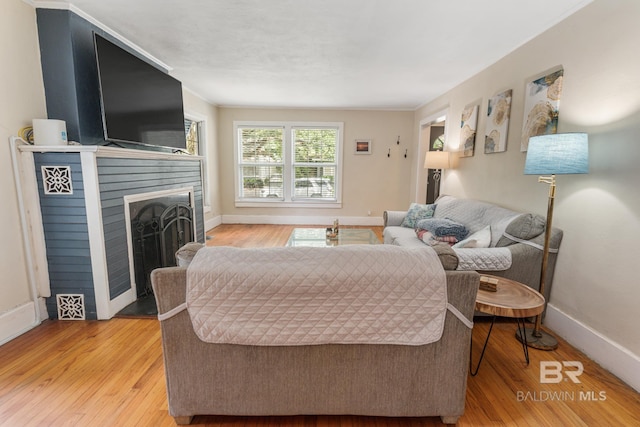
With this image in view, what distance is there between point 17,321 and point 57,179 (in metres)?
1.04

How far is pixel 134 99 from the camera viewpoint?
8.71ft

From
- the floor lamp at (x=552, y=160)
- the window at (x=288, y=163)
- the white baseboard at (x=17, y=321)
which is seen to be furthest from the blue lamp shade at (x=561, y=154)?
the window at (x=288, y=163)

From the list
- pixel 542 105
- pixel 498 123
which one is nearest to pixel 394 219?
pixel 498 123

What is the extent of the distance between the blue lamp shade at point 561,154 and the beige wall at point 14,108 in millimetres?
3524

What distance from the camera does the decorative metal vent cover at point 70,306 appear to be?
224 cm

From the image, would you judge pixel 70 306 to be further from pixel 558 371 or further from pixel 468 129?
pixel 468 129

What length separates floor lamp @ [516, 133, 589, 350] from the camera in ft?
5.70

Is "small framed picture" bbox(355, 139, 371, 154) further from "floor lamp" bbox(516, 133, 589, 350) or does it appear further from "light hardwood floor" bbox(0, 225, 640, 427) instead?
"light hardwood floor" bbox(0, 225, 640, 427)

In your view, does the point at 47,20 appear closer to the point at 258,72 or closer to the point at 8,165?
the point at 8,165

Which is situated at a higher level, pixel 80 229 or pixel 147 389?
pixel 80 229

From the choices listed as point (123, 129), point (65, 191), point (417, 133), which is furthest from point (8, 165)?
point (417, 133)

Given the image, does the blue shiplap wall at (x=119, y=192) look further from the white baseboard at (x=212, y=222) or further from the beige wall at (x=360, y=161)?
the beige wall at (x=360, y=161)

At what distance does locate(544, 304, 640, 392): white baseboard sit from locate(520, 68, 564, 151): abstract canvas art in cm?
141

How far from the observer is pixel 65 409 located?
1442 mm
